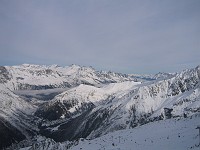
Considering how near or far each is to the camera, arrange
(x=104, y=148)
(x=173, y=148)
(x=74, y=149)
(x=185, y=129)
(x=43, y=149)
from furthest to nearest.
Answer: (x=43, y=149), (x=74, y=149), (x=185, y=129), (x=104, y=148), (x=173, y=148)

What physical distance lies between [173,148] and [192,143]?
6.92 ft

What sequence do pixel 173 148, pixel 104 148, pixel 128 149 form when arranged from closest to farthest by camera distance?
pixel 173 148, pixel 128 149, pixel 104 148

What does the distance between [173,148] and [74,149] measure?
790 inches

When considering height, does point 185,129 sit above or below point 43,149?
Answer: above

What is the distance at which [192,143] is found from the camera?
33.3 meters

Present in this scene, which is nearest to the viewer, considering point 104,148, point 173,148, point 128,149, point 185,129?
point 173,148

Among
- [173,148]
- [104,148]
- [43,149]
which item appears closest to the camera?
[173,148]

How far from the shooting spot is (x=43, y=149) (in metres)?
134

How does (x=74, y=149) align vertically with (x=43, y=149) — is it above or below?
above

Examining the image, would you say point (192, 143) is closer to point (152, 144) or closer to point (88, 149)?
point (152, 144)

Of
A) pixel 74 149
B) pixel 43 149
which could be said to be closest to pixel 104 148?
pixel 74 149

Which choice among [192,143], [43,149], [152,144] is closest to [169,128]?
[152,144]

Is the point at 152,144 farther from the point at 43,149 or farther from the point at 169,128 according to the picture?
the point at 43,149

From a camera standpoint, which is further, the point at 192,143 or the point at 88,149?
the point at 88,149
